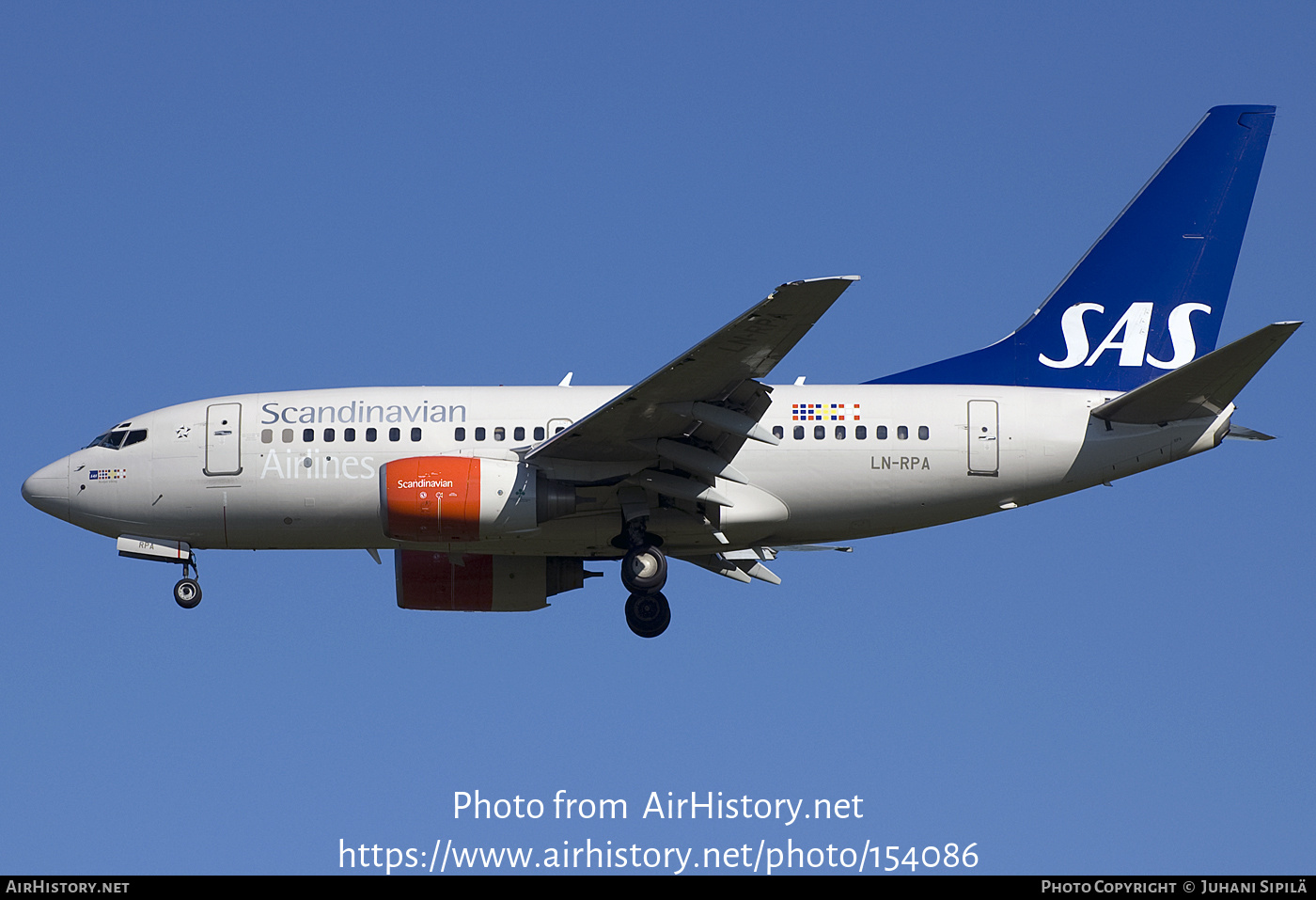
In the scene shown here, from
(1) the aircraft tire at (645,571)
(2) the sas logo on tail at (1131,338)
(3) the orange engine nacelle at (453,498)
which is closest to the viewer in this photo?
(3) the orange engine nacelle at (453,498)

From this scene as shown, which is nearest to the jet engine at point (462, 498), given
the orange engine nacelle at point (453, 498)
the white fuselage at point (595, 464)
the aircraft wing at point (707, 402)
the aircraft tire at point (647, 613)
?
the orange engine nacelle at point (453, 498)

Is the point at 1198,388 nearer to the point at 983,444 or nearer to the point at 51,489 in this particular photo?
the point at 983,444

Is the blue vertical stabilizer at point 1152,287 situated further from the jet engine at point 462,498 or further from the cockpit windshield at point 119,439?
the cockpit windshield at point 119,439

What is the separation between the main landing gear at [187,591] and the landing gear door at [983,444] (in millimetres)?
13802

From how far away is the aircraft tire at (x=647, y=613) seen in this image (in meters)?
29.2

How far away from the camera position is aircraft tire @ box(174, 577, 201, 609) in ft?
98.6

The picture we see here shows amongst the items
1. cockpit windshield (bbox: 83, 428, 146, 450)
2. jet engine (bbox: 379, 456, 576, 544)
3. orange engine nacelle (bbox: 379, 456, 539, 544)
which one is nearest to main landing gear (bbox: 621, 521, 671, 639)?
jet engine (bbox: 379, 456, 576, 544)

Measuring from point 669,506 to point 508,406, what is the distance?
3.29 m

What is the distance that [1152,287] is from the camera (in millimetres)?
30578

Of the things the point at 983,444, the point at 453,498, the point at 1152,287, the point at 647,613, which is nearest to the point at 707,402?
the point at 453,498

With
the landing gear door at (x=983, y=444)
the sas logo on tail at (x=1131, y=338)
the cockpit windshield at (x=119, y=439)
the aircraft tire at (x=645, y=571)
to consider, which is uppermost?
the sas logo on tail at (x=1131, y=338)

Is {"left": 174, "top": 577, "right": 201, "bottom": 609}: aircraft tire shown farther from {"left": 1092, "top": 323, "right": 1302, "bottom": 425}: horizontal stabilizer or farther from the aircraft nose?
{"left": 1092, "top": 323, "right": 1302, "bottom": 425}: horizontal stabilizer

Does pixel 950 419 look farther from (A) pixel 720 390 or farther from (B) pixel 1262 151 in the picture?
(B) pixel 1262 151
